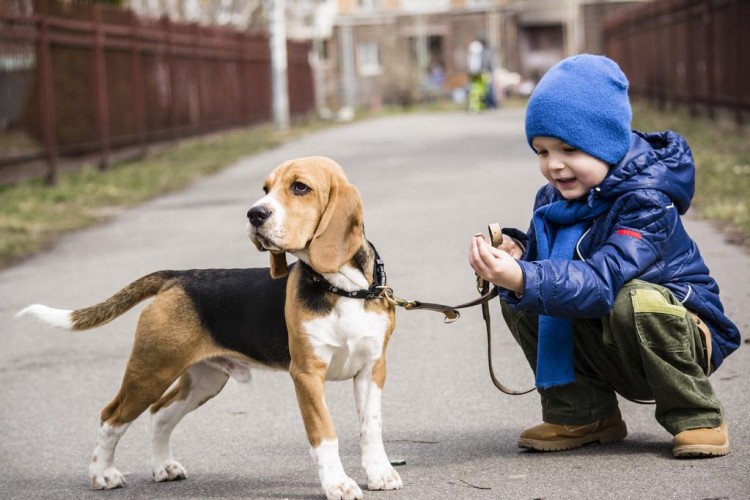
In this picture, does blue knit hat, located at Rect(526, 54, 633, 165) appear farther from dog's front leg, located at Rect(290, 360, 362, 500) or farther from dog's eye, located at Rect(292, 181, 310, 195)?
dog's front leg, located at Rect(290, 360, 362, 500)

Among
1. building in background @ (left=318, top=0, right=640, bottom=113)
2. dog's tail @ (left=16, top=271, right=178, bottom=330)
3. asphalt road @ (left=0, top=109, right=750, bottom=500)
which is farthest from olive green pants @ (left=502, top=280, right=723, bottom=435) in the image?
building in background @ (left=318, top=0, right=640, bottom=113)

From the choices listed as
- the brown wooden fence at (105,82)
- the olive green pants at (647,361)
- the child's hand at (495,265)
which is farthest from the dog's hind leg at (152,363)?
the brown wooden fence at (105,82)

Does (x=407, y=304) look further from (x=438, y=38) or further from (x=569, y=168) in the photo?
(x=438, y=38)

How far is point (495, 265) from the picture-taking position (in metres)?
4.06

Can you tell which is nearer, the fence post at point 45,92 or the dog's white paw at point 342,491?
the dog's white paw at point 342,491

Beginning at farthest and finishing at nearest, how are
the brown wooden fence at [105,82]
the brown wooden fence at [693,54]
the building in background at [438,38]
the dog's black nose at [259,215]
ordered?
1. the building in background at [438,38]
2. the brown wooden fence at [693,54]
3. the brown wooden fence at [105,82]
4. the dog's black nose at [259,215]

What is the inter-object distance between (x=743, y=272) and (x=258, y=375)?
11.8 feet

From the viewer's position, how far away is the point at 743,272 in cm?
813

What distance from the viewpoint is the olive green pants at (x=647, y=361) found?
4250 millimetres

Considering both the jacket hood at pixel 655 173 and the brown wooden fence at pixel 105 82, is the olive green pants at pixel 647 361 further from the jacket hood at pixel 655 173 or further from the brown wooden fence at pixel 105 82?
the brown wooden fence at pixel 105 82

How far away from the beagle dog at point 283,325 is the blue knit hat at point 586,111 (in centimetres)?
81

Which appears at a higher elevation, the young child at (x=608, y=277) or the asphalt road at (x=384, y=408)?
the young child at (x=608, y=277)

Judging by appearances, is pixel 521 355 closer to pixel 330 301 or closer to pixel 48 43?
pixel 330 301

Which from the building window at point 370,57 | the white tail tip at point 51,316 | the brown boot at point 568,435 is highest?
the building window at point 370,57
